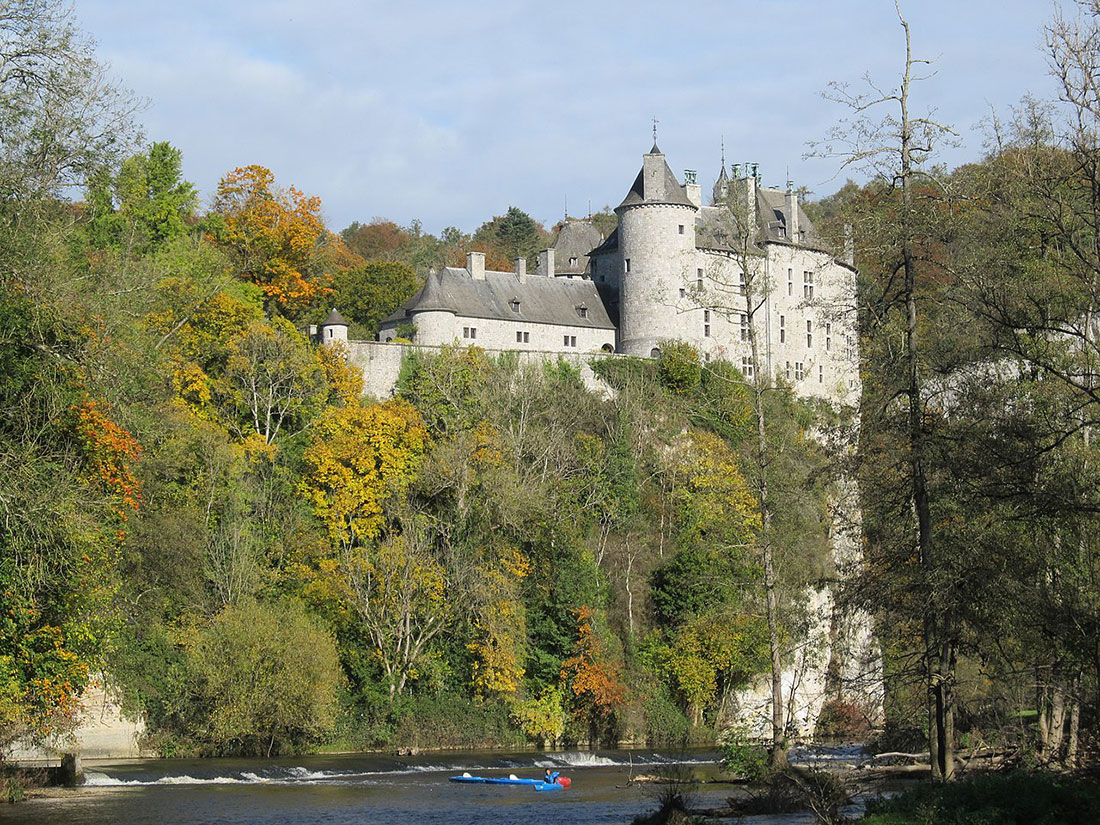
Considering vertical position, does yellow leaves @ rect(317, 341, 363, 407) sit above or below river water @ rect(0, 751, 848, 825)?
above

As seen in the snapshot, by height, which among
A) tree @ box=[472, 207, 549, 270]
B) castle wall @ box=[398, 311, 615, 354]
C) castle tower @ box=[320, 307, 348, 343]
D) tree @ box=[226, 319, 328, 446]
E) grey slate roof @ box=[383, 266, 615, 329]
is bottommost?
tree @ box=[226, 319, 328, 446]

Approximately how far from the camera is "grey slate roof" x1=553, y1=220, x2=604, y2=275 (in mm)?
66125

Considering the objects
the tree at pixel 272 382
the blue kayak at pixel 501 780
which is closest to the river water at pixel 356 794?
the blue kayak at pixel 501 780

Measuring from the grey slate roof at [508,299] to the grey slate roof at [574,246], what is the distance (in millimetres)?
5356

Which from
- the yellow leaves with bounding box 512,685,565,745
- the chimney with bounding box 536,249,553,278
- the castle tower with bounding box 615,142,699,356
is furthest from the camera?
the chimney with bounding box 536,249,553,278

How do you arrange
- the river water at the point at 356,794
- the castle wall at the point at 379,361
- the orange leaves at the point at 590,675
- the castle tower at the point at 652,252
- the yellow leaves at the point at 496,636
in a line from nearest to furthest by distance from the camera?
the river water at the point at 356,794
the yellow leaves at the point at 496,636
the orange leaves at the point at 590,675
the castle wall at the point at 379,361
the castle tower at the point at 652,252

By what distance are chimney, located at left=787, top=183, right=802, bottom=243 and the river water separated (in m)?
33.3

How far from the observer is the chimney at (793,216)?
6303 cm

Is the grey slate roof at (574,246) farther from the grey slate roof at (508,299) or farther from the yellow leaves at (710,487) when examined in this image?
the yellow leaves at (710,487)

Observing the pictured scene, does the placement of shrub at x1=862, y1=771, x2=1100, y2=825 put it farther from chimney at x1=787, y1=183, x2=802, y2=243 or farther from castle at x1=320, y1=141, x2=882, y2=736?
chimney at x1=787, y1=183, x2=802, y2=243

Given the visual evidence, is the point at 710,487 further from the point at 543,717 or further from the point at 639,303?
the point at 639,303

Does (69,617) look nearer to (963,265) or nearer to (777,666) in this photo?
(777,666)

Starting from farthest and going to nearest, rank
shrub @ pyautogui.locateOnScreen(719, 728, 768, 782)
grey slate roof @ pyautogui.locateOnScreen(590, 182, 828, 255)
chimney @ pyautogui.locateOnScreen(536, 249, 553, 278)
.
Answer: chimney @ pyautogui.locateOnScreen(536, 249, 553, 278), grey slate roof @ pyautogui.locateOnScreen(590, 182, 828, 255), shrub @ pyautogui.locateOnScreen(719, 728, 768, 782)

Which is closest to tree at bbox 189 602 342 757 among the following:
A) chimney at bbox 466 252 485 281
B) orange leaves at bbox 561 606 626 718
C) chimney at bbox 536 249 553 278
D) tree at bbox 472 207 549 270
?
orange leaves at bbox 561 606 626 718
